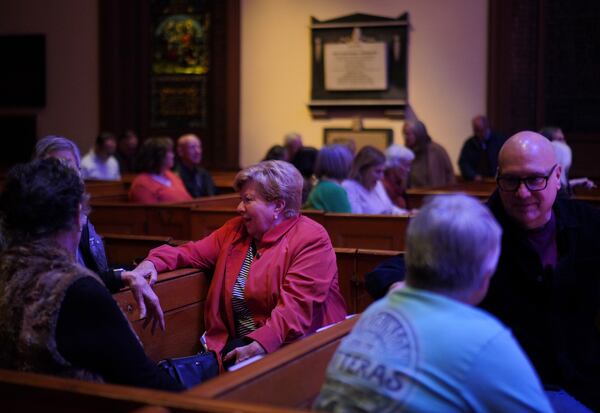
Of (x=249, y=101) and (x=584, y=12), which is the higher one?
(x=584, y=12)

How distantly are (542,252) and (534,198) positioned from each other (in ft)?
0.60

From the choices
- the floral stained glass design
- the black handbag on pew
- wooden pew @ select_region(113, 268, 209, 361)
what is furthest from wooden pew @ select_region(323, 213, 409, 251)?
the floral stained glass design

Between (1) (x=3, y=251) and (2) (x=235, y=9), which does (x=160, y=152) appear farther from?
(2) (x=235, y=9)

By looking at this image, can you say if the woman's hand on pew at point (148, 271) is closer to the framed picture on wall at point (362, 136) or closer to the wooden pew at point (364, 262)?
the wooden pew at point (364, 262)

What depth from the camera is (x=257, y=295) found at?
341cm

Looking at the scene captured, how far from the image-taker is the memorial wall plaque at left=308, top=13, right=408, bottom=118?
12055 mm

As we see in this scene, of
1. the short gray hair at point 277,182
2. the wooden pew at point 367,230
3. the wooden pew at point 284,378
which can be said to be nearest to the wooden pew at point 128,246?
the wooden pew at point 367,230

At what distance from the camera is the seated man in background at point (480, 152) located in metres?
11.0

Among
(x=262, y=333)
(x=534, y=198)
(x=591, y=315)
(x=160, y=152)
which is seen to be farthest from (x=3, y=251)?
(x=160, y=152)

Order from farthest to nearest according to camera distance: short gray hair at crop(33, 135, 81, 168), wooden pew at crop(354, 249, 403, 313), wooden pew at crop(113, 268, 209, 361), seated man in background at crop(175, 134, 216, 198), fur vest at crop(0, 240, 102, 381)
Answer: seated man in background at crop(175, 134, 216, 198) → wooden pew at crop(354, 249, 403, 313) → short gray hair at crop(33, 135, 81, 168) → wooden pew at crop(113, 268, 209, 361) → fur vest at crop(0, 240, 102, 381)

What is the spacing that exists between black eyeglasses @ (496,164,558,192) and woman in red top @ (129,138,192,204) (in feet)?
15.0

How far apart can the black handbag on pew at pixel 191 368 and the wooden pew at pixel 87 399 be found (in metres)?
0.92

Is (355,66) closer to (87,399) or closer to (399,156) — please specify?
(399,156)

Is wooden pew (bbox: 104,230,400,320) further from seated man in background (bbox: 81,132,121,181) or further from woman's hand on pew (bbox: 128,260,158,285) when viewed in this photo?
seated man in background (bbox: 81,132,121,181)
